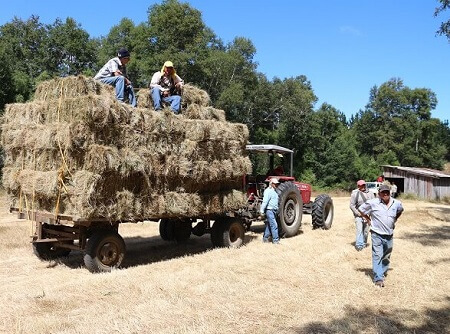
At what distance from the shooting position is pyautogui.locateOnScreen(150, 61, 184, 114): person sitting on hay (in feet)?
32.3

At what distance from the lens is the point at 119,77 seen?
917cm

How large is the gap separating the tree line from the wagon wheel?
20.7 m

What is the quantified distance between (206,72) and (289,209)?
2420 centimetres

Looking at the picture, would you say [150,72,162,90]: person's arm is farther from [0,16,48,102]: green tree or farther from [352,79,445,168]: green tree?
[352,79,445,168]: green tree

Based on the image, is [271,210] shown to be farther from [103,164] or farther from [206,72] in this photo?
[206,72]

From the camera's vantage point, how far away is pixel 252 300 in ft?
21.6

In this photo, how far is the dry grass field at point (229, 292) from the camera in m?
5.60

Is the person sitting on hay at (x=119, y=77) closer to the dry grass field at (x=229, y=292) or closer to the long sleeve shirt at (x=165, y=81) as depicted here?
the long sleeve shirt at (x=165, y=81)

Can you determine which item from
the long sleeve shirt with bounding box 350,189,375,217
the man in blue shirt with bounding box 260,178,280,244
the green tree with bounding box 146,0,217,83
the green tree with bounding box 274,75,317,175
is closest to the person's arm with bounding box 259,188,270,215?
the man in blue shirt with bounding box 260,178,280,244

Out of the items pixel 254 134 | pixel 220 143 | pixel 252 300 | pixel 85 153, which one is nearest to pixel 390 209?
pixel 252 300

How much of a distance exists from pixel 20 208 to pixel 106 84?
9.86ft

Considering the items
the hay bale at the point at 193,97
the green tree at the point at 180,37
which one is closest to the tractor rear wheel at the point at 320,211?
the hay bale at the point at 193,97

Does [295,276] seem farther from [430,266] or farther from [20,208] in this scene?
[20,208]

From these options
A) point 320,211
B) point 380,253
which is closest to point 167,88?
point 380,253
